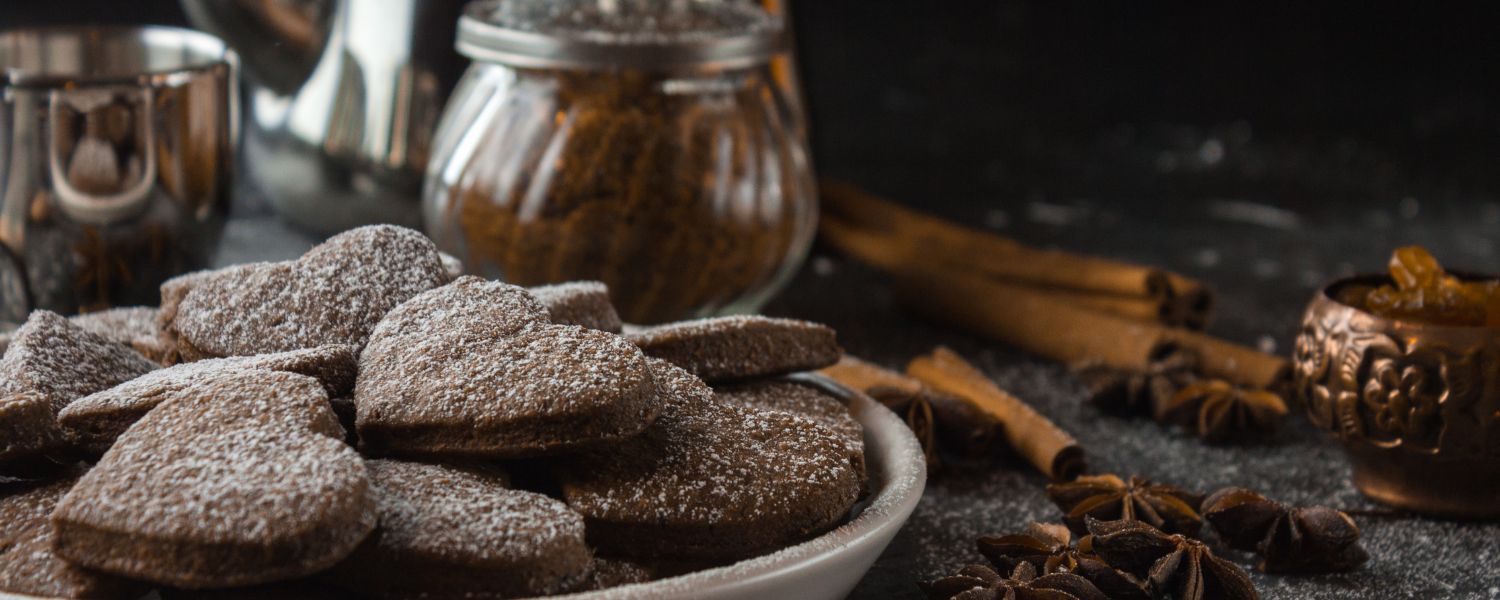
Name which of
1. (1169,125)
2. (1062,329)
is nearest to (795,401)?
(1062,329)

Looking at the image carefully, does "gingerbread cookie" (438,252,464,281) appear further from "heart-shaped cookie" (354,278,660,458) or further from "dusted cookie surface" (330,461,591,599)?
"dusted cookie surface" (330,461,591,599)

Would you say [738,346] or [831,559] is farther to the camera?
[738,346]

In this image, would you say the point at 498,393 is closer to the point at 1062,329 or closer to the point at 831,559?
the point at 831,559

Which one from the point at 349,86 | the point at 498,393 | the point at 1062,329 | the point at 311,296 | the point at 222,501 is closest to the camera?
the point at 222,501

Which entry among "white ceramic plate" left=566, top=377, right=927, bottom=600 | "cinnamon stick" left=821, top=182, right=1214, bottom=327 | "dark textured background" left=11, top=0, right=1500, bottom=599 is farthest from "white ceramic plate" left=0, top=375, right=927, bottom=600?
"dark textured background" left=11, top=0, right=1500, bottom=599

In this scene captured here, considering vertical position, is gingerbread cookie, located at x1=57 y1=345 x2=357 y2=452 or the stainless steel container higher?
gingerbread cookie, located at x1=57 y1=345 x2=357 y2=452

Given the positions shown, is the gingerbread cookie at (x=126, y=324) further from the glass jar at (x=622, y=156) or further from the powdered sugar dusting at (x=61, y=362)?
the glass jar at (x=622, y=156)
